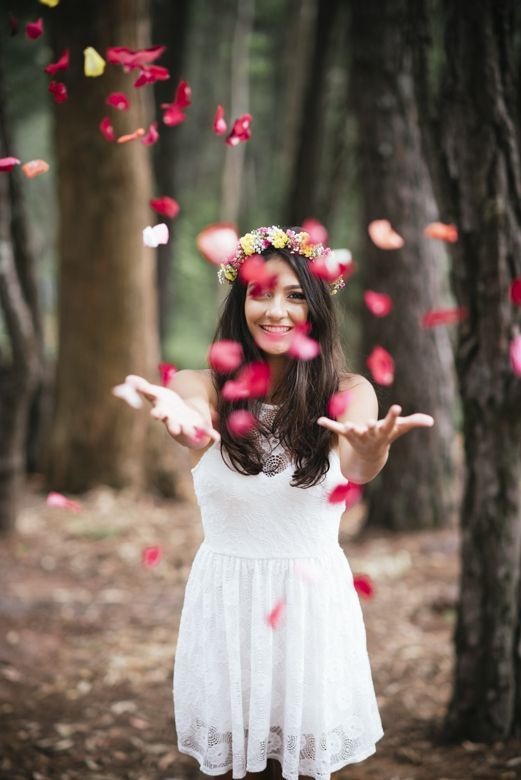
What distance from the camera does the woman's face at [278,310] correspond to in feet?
7.77

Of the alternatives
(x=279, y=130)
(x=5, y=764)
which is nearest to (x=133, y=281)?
(x=5, y=764)

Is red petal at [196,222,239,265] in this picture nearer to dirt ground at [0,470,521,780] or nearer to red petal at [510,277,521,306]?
red petal at [510,277,521,306]

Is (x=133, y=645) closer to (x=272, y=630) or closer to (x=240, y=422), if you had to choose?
(x=272, y=630)

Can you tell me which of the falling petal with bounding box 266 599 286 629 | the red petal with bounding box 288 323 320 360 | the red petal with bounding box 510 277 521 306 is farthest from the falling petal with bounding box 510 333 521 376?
the falling petal with bounding box 266 599 286 629

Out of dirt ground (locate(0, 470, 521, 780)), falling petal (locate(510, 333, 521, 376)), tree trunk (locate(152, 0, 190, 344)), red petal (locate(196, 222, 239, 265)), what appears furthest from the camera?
tree trunk (locate(152, 0, 190, 344))

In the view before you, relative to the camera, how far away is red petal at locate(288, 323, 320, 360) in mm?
2391

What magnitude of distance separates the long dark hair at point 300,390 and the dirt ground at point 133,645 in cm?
156

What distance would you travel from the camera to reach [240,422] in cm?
235

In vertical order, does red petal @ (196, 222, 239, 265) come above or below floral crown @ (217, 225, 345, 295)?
above

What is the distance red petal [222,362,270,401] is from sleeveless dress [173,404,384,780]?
170 mm

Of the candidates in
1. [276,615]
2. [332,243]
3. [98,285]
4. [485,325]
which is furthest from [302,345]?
[332,243]

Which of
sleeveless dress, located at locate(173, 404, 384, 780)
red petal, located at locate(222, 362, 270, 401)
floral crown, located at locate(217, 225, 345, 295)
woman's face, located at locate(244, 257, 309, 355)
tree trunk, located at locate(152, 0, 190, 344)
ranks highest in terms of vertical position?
tree trunk, located at locate(152, 0, 190, 344)

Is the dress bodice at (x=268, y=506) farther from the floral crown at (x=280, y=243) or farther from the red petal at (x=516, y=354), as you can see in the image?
the red petal at (x=516, y=354)

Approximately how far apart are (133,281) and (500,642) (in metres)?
5.35
